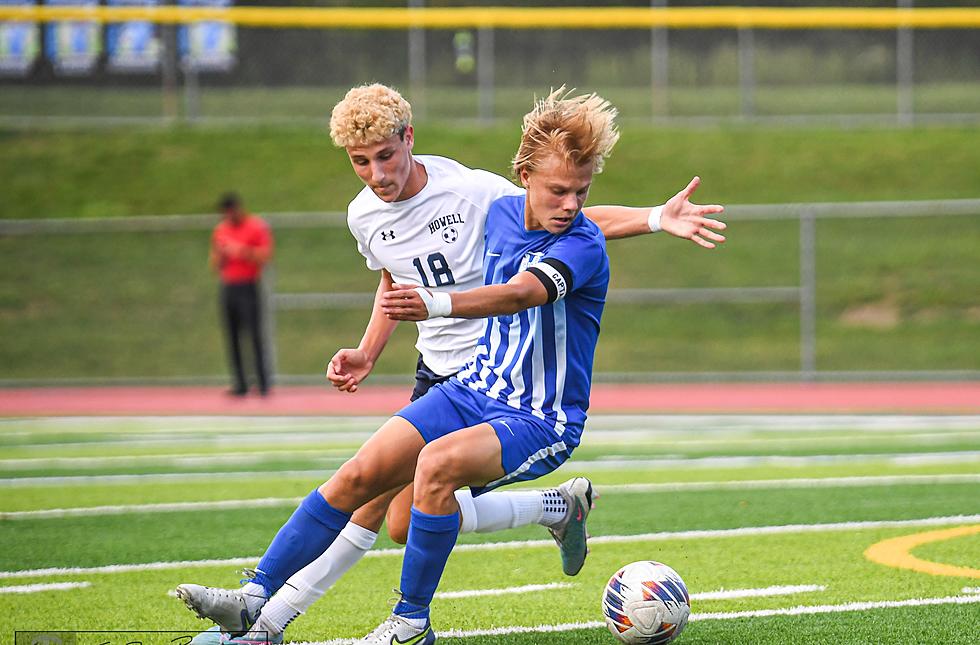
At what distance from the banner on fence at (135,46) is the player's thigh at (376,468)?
17.8m

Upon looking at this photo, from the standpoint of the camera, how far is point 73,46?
21.3 metres

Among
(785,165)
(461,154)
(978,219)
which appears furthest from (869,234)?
(461,154)

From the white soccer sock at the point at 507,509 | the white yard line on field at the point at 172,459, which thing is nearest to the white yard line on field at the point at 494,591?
the white soccer sock at the point at 507,509

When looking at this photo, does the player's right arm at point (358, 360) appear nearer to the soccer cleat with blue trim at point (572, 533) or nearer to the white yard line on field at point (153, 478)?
the soccer cleat with blue trim at point (572, 533)

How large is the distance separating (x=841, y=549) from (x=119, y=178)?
16.6 meters

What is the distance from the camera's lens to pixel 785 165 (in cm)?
2077

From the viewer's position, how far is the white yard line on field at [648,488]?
7.61 m

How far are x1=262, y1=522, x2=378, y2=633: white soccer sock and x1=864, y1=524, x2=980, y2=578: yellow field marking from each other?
2.33 meters

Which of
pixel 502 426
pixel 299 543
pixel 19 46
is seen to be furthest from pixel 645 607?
pixel 19 46

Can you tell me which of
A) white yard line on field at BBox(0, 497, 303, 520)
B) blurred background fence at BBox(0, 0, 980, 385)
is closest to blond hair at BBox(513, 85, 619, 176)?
white yard line on field at BBox(0, 497, 303, 520)

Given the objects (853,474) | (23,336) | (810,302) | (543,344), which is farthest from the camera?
(23,336)

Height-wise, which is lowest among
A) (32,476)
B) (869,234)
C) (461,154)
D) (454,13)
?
(32,476)

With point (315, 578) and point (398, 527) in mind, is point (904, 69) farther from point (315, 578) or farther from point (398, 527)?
point (315, 578)

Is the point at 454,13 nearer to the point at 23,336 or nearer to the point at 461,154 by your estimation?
the point at 461,154
